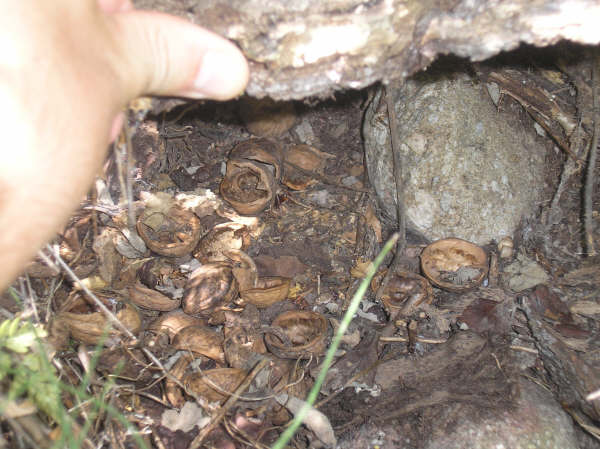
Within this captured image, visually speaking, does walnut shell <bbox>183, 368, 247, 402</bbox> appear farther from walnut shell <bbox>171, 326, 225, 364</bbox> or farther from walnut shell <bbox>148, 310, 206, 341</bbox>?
walnut shell <bbox>148, 310, 206, 341</bbox>

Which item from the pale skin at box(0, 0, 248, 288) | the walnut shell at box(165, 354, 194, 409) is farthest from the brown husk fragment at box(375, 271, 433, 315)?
the pale skin at box(0, 0, 248, 288)

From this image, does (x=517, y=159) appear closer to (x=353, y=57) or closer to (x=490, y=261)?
(x=490, y=261)

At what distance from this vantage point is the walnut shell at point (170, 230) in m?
2.94

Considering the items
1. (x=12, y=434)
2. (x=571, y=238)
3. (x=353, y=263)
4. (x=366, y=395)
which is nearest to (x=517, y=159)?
(x=571, y=238)

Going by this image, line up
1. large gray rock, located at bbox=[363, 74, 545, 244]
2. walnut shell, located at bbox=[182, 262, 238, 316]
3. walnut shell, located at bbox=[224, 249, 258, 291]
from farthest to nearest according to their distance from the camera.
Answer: large gray rock, located at bbox=[363, 74, 545, 244] → walnut shell, located at bbox=[224, 249, 258, 291] → walnut shell, located at bbox=[182, 262, 238, 316]

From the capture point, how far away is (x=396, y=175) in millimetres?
3008

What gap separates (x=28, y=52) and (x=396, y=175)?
225 cm

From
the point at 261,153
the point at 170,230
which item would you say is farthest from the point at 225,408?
the point at 261,153

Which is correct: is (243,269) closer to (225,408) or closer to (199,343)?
(199,343)

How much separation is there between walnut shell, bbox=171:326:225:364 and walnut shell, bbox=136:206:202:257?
564mm

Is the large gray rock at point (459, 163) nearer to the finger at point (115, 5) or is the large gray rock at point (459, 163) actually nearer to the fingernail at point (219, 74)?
the fingernail at point (219, 74)

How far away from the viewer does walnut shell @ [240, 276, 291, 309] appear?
2.78m

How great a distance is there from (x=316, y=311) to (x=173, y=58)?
182cm

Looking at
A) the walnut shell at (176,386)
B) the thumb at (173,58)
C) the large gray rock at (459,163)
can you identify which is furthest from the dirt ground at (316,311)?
the thumb at (173,58)
